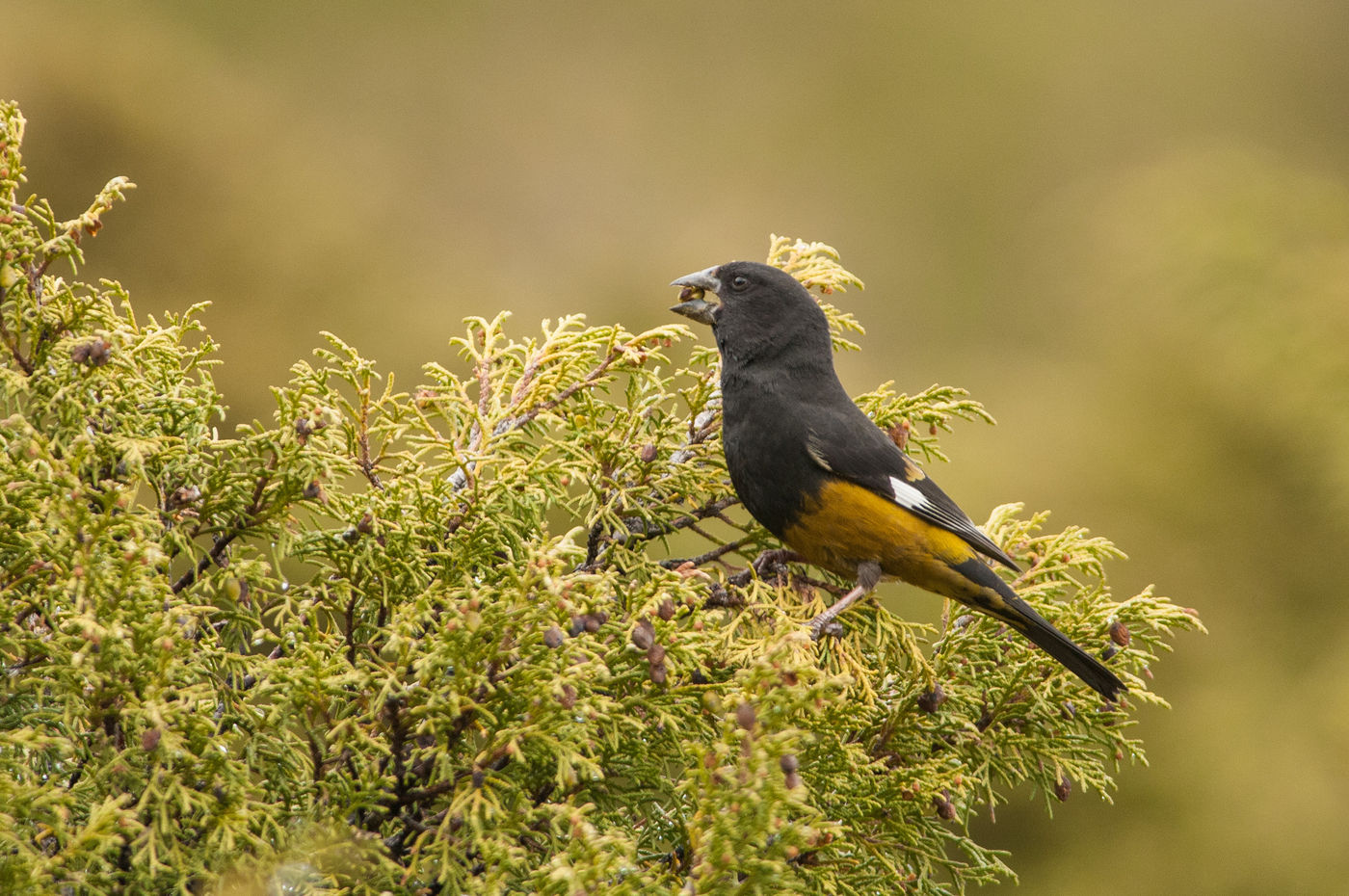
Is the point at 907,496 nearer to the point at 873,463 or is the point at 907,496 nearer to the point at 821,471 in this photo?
the point at 873,463

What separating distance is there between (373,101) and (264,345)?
20.3 feet

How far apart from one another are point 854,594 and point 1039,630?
44 centimetres

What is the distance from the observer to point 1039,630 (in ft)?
8.57

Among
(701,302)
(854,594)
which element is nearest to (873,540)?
(854,594)

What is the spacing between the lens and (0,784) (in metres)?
1.46

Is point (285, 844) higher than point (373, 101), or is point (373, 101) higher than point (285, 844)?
point (373, 101)

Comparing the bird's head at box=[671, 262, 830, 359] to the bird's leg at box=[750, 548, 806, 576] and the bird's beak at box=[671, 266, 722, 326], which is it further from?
the bird's leg at box=[750, 548, 806, 576]

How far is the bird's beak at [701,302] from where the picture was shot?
11.1ft

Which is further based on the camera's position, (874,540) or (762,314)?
(762,314)

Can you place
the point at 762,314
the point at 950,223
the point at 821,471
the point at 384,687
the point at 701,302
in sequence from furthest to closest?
the point at 950,223, the point at 701,302, the point at 762,314, the point at 821,471, the point at 384,687

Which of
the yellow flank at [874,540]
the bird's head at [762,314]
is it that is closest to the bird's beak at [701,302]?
the bird's head at [762,314]

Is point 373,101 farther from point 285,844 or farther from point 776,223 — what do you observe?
point 285,844

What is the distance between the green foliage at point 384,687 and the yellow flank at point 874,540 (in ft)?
1.56

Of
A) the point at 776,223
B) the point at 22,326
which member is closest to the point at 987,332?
the point at 776,223
